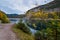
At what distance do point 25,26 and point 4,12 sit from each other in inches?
22.3

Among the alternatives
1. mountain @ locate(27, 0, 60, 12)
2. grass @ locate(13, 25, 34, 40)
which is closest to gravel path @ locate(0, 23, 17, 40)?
grass @ locate(13, 25, 34, 40)

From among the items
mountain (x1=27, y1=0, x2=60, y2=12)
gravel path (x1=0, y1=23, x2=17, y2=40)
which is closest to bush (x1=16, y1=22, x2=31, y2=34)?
gravel path (x1=0, y1=23, x2=17, y2=40)

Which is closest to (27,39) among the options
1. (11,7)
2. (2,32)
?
(2,32)

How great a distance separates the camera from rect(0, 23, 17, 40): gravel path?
366 centimetres

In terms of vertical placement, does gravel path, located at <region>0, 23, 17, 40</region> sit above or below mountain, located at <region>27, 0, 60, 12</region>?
below

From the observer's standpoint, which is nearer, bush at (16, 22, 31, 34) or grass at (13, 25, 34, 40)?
grass at (13, 25, 34, 40)

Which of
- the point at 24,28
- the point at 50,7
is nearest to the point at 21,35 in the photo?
the point at 24,28

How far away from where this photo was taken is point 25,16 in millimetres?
3893

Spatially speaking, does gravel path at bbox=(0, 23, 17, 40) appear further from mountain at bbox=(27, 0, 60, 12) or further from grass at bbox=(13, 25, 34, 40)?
mountain at bbox=(27, 0, 60, 12)

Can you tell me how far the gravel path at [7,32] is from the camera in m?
3.66

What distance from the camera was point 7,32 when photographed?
3.74 metres

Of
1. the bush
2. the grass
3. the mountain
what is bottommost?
the grass

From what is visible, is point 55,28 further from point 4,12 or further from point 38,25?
point 4,12

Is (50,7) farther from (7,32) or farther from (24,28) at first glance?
(7,32)
